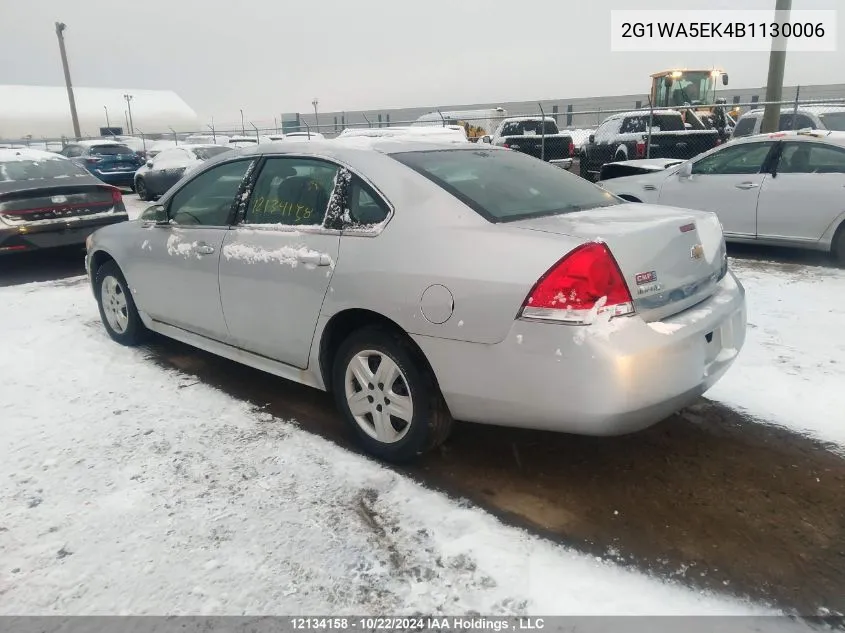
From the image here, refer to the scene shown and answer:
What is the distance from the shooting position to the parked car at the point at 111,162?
18312mm

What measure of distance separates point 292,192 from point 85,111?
95432mm

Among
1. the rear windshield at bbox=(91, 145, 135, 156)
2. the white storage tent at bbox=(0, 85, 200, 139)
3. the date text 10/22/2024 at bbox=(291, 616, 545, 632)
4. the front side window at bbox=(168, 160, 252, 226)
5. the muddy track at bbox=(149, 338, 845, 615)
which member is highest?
the white storage tent at bbox=(0, 85, 200, 139)

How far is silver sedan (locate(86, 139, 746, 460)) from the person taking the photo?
249 cm

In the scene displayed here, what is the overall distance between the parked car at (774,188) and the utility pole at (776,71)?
3.84 metres

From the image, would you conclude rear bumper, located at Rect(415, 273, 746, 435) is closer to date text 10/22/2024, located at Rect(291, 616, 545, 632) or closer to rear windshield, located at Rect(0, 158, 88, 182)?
date text 10/22/2024, located at Rect(291, 616, 545, 632)

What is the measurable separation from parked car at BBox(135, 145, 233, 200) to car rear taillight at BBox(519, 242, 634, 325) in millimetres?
14479

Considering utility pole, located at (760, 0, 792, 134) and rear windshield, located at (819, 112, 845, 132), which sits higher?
utility pole, located at (760, 0, 792, 134)

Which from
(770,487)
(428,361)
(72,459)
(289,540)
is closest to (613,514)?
(770,487)

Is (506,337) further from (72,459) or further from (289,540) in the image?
(72,459)

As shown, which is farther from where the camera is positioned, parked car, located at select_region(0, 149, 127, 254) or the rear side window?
the rear side window

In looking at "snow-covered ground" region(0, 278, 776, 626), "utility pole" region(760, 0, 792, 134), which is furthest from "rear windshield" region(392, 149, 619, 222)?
"utility pole" region(760, 0, 792, 134)

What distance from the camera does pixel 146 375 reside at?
4.39 metres

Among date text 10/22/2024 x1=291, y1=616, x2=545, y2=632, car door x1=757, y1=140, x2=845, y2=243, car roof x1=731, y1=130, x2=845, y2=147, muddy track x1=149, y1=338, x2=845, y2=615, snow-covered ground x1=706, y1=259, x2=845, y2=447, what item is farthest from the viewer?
car roof x1=731, y1=130, x2=845, y2=147

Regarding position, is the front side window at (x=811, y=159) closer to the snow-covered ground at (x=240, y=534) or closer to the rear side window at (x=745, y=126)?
the snow-covered ground at (x=240, y=534)
